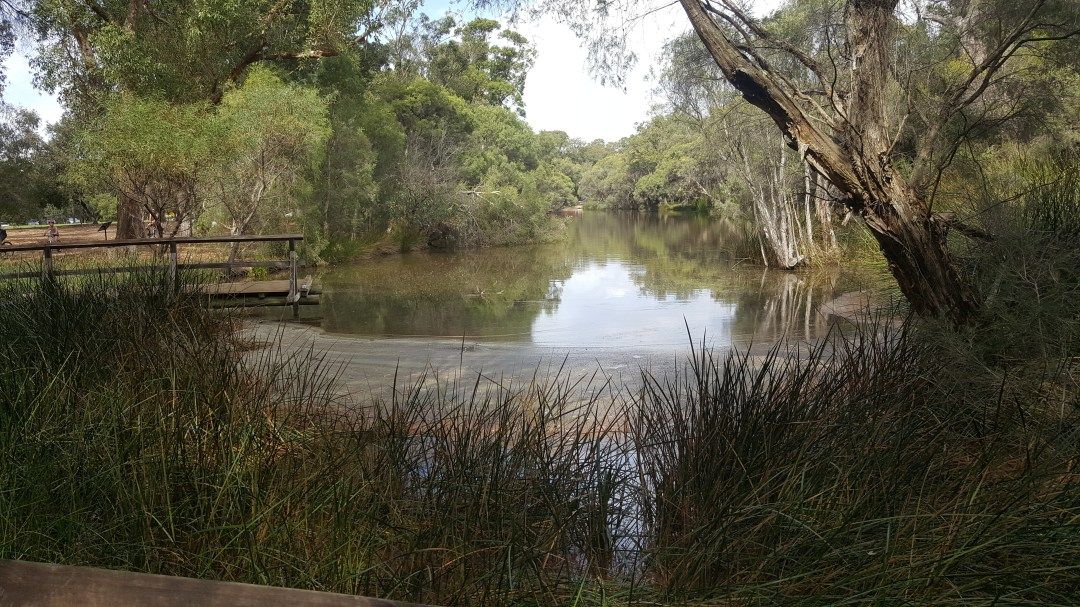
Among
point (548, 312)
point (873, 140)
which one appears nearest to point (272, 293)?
point (548, 312)

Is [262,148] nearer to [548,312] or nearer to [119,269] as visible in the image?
[548,312]

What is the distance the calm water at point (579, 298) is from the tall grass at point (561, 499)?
9.38ft

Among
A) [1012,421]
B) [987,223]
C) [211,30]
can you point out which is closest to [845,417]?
[1012,421]

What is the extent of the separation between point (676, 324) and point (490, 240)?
17537mm

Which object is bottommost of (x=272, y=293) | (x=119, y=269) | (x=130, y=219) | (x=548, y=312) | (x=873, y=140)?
(x=548, y=312)

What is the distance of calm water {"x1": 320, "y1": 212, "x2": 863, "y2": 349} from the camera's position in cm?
1117

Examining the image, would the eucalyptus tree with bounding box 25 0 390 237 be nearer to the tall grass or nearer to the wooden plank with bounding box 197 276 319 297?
the wooden plank with bounding box 197 276 319 297

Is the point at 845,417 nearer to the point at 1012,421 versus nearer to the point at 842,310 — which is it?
the point at 1012,421

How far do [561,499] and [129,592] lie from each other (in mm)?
1734

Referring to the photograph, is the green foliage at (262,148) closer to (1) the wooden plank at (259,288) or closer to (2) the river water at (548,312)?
(2) the river water at (548,312)

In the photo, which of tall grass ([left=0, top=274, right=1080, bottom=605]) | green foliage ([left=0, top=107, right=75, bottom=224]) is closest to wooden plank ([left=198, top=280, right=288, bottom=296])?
tall grass ([left=0, top=274, right=1080, bottom=605])

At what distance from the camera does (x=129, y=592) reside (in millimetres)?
1602

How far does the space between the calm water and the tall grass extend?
2860 millimetres

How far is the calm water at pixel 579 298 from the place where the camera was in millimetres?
11172
